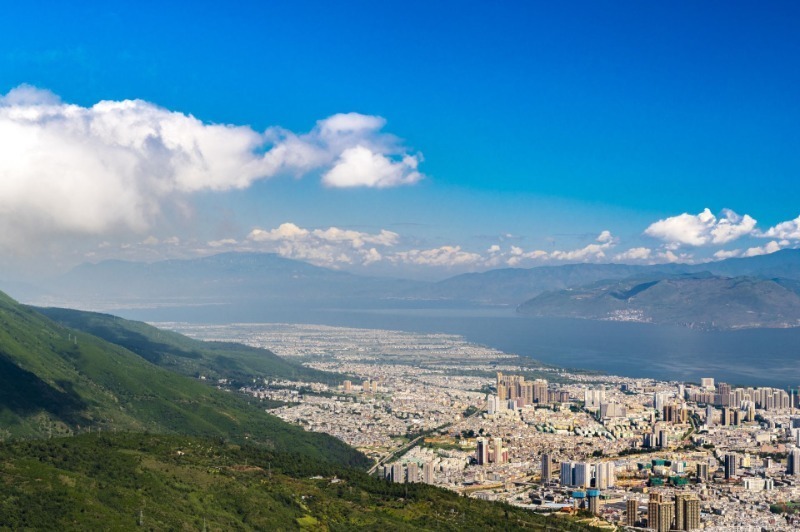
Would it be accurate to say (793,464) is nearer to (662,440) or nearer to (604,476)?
(662,440)

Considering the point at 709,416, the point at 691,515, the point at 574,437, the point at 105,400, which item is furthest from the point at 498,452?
the point at 105,400

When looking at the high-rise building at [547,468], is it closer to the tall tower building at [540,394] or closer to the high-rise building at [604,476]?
the high-rise building at [604,476]

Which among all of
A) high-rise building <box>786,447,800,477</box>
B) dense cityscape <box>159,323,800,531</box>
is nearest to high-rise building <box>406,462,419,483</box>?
dense cityscape <box>159,323,800,531</box>

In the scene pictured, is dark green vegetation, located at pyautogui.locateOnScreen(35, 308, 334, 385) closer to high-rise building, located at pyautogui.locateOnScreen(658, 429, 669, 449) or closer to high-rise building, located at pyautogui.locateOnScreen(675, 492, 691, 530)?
high-rise building, located at pyautogui.locateOnScreen(658, 429, 669, 449)

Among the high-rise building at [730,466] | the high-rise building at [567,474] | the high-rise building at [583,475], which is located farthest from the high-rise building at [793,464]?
the high-rise building at [567,474]

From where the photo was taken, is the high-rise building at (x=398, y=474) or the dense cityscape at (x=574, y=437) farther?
the high-rise building at (x=398, y=474)

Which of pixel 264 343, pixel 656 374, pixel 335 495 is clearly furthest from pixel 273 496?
pixel 264 343

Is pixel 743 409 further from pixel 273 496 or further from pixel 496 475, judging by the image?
pixel 273 496
